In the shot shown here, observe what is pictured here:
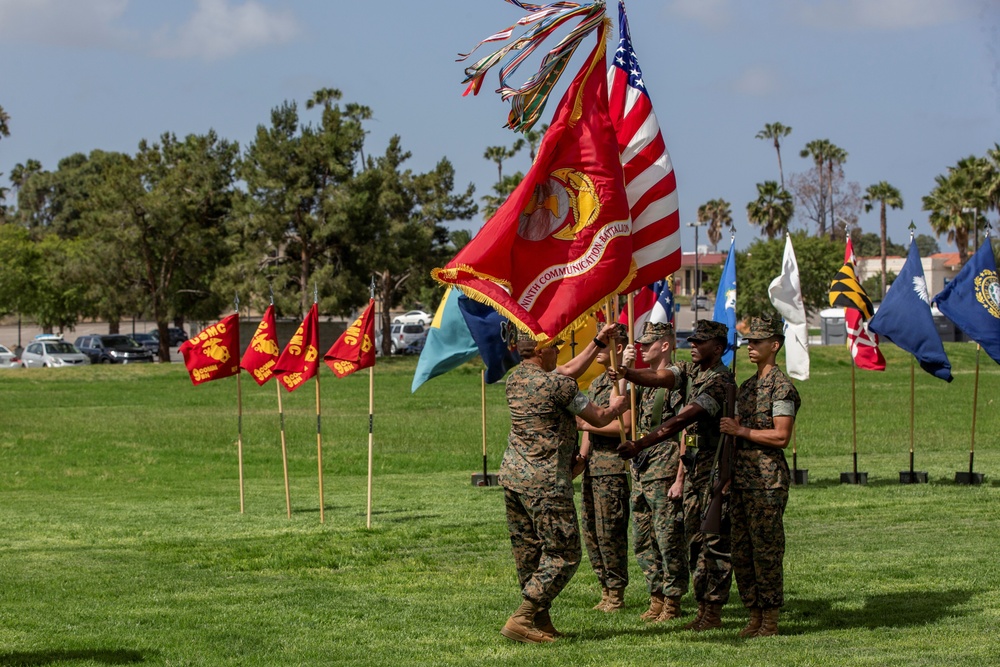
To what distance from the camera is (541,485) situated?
28.9 feet

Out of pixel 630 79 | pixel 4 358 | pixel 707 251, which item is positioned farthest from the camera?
pixel 707 251

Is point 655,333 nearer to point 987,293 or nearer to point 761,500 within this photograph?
point 761,500

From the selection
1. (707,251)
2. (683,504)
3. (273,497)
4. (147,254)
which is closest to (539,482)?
(683,504)

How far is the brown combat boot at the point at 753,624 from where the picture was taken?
29.7ft

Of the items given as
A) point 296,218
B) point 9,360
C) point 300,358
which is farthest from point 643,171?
point 9,360

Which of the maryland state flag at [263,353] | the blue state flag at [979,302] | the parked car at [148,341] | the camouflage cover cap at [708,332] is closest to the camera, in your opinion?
the camouflage cover cap at [708,332]

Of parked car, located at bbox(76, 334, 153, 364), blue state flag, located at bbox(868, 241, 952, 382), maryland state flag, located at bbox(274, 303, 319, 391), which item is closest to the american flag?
maryland state flag, located at bbox(274, 303, 319, 391)

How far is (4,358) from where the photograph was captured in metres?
61.5

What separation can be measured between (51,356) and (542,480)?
54739 mm

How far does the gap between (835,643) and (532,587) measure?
80.4 inches

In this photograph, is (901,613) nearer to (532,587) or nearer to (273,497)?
(532,587)

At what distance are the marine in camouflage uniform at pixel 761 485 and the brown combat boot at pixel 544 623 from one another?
1.32m

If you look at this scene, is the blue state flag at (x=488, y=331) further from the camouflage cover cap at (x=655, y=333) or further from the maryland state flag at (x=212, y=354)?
the camouflage cover cap at (x=655, y=333)


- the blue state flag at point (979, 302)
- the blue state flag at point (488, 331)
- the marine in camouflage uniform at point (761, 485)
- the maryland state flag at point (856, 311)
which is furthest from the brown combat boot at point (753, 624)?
the maryland state flag at point (856, 311)
